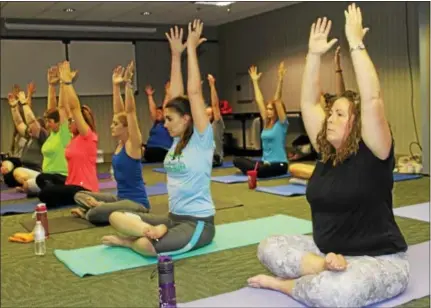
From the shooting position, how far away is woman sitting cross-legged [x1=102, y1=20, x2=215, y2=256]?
3.22m

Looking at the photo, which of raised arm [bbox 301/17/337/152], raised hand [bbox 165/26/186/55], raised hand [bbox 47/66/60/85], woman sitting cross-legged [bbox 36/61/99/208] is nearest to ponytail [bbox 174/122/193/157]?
raised hand [bbox 165/26/186/55]

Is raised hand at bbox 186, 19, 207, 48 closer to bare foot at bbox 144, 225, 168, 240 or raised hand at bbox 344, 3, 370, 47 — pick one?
raised hand at bbox 344, 3, 370, 47

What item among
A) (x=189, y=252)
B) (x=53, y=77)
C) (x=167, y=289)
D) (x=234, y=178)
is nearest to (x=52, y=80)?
(x=53, y=77)

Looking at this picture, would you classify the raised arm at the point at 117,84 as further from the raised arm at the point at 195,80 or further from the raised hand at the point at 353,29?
the raised hand at the point at 353,29

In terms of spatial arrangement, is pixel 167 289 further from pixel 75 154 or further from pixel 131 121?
pixel 75 154

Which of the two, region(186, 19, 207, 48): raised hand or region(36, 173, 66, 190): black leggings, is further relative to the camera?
region(36, 173, 66, 190): black leggings

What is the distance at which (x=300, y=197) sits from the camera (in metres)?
5.38

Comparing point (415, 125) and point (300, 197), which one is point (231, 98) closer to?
point (415, 125)

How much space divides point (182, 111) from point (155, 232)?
717 mm

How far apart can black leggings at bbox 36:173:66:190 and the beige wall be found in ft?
17.4

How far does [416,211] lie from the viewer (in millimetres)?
4484

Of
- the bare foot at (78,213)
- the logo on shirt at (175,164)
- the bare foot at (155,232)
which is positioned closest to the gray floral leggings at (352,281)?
the bare foot at (155,232)

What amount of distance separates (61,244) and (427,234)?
247cm

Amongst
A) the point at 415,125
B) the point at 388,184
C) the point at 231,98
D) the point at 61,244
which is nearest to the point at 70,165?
the point at 61,244
